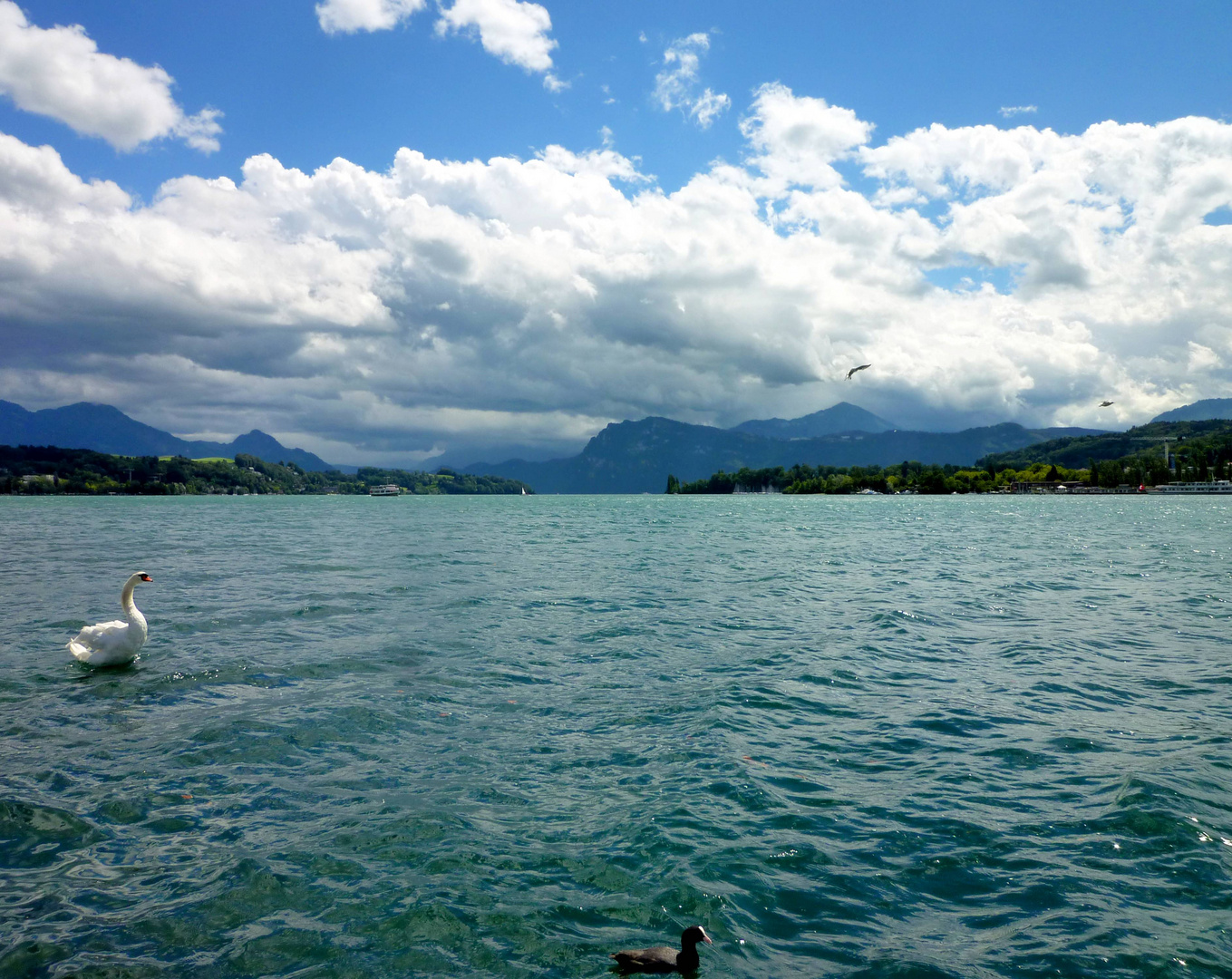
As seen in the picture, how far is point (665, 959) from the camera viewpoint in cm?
708

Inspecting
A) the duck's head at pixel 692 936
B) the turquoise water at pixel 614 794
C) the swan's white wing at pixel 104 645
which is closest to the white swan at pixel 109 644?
the swan's white wing at pixel 104 645

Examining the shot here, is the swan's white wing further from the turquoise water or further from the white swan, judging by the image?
the turquoise water

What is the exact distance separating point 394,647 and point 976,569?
118 ft

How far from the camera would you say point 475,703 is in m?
15.9

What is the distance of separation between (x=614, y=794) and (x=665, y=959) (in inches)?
164

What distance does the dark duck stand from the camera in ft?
23.1

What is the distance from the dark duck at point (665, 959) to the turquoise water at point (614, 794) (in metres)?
0.37

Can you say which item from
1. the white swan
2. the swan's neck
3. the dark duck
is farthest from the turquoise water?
the swan's neck

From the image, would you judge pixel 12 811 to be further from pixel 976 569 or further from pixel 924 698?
pixel 976 569

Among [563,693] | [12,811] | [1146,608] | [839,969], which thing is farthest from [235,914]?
[1146,608]

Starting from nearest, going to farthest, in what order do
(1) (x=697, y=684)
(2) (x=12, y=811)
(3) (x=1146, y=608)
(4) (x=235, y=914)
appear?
(4) (x=235, y=914), (2) (x=12, y=811), (1) (x=697, y=684), (3) (x=1146, y=608)

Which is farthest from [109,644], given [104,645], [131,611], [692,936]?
[692,936]

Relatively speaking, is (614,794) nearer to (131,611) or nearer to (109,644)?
(109,644)

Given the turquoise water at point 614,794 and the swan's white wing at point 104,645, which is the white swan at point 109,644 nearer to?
the swan's white wing at point 104,645
